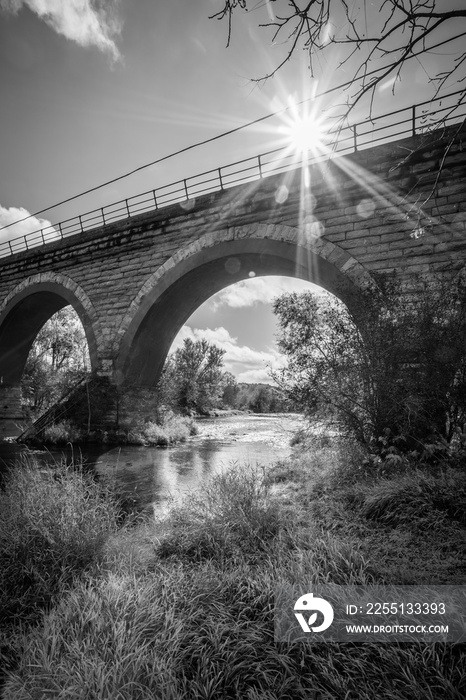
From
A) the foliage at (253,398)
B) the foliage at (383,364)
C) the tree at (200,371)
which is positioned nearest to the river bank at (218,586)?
the foliage at (383,364)

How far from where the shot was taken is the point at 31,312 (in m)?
19.0

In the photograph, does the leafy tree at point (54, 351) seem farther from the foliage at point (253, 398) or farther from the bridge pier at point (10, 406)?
the foliage at point (253, 398)

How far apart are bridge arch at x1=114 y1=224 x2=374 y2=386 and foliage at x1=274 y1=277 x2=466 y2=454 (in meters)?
2.27

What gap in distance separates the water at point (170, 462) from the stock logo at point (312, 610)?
292cm

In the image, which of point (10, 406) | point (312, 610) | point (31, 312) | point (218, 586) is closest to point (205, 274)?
point (31, 312)

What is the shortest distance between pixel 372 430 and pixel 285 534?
3.28m

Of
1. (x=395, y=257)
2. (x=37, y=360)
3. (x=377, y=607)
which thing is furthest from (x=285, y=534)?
(x=37, y=360)

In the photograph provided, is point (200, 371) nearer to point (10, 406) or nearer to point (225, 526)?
point (10, 406)

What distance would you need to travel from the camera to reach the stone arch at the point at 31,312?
14.7 meters

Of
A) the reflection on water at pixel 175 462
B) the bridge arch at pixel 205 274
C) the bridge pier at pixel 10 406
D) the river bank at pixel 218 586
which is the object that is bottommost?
the reflection on water at pixel 175 462

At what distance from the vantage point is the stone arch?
14711 mm

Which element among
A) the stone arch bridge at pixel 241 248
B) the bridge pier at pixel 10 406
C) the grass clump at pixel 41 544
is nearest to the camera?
the grass clump at pixel 41 544

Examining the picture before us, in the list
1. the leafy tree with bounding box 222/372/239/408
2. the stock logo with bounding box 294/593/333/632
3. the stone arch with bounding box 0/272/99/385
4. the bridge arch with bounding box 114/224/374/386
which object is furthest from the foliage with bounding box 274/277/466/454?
the leafy tree with bounding box 222/372/239/408

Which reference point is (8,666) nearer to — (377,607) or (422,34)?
(377,607)
